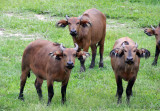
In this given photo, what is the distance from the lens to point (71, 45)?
1420 centimetres

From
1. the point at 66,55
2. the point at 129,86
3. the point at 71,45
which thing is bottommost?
the point at 71,45

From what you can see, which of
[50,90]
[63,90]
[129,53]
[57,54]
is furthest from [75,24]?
[129,53]

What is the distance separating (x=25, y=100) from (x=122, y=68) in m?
2.59

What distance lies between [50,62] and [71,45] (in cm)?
586

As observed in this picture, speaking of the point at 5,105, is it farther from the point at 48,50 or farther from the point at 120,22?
the point at 120,22

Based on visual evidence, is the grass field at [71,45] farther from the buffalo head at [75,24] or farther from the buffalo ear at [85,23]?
the buffalo ear at [85,23]

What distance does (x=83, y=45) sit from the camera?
1167 centimetres

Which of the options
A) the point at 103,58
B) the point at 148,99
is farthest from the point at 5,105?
the point at 103,58

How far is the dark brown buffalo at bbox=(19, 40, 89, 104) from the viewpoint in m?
8.05

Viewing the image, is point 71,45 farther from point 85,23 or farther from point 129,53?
point 129,53

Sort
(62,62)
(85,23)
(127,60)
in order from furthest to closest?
1. (85,23)
2. (62,62)
3. (127,60)

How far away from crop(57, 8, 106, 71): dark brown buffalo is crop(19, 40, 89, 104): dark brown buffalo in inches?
91.1

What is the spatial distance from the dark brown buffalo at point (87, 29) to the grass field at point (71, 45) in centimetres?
86

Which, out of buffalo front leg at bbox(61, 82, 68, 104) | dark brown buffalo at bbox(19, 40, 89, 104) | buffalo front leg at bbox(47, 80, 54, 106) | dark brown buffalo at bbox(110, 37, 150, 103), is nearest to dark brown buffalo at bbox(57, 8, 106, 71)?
dark brown buffalo at bbox(19, 40, 89, 104)
